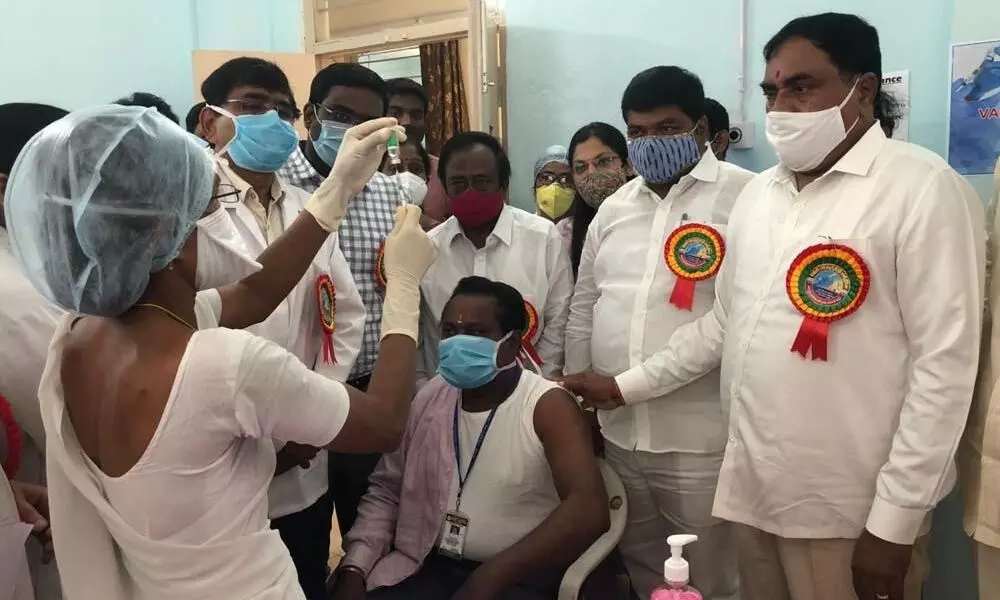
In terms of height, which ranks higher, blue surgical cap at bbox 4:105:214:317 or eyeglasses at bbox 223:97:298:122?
eyeglasses at bbox 223:97:298:122

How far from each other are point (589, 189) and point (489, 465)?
44.1 inches

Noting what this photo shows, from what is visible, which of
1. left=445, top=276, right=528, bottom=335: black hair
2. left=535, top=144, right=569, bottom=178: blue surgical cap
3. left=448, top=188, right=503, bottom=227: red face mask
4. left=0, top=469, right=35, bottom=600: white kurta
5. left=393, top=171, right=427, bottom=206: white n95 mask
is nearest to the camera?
left=0, top=469, right=35, bottom=600: white kurta

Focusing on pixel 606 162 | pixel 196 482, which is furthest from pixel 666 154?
pixel 196 482

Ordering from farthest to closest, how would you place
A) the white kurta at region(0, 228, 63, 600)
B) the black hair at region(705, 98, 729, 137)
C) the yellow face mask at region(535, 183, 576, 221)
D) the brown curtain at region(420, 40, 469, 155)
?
the brown curtain at region(420, 40, 469, 155)
the yellow face mask at region(535, 183, 576, 221)
the black hair at region(705, 98, 729, 137)
the white kurta at region(0, 228, 63, 600)

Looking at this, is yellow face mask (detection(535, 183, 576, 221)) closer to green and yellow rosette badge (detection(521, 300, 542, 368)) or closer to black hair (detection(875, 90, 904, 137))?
green and yellow rosette badge (detection(521, 300, 542, 368))

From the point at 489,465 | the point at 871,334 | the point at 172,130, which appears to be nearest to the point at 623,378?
the point at 489,465

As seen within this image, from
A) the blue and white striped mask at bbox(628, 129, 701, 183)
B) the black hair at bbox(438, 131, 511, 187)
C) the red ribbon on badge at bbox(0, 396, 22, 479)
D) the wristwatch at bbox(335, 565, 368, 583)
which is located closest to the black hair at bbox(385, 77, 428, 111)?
the black hair at bbox(438, 131, 511, 187)

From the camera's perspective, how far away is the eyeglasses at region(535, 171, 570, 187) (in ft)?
10.1

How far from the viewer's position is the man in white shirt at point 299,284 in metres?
1.80

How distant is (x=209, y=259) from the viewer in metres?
1.29

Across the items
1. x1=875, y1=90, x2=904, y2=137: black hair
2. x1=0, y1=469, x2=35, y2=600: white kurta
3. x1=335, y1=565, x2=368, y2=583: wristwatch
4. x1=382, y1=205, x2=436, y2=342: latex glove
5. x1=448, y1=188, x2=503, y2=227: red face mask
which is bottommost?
x1=335, y1=565, x2=368, y2=583: wristwatch

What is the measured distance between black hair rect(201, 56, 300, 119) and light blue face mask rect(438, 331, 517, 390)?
85 cm

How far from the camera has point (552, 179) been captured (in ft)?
10.3

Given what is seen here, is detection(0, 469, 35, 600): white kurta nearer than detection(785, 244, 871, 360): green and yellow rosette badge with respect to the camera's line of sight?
Yes
